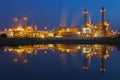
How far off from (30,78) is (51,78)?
50.8 inches

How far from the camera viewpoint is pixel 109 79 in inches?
747

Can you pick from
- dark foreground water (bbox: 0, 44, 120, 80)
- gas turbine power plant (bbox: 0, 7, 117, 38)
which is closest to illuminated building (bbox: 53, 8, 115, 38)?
gas turbine power plant (bbox: 0, 7, 117, 38)

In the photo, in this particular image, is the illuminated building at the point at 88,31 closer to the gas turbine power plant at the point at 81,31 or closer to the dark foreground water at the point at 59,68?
the gas turbine power plant at the point at 81,31

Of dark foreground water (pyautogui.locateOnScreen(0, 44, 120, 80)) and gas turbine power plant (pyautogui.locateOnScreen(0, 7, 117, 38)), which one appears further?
gas turbine power plant (pyautogui.locateOnScreen(0, 7, 117, 38))

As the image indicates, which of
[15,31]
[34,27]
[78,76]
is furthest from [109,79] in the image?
[34,27]

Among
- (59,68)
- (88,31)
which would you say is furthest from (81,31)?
(59,68)

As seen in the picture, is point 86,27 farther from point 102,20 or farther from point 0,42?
point 0,42

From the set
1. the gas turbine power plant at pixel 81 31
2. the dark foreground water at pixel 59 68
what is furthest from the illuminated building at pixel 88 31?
the dark foreground water at pixel 59 68

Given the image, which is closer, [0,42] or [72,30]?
[0,42]

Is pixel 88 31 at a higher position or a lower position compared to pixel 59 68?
higher

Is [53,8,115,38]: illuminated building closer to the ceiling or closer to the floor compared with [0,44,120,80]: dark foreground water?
closer to the ceiling

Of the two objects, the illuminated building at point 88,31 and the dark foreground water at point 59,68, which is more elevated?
the illuminated building at point 88,31

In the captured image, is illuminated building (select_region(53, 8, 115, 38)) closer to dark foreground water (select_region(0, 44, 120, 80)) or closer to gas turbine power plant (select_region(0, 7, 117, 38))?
gas turbine power plant (select_region(0, 7, 117, 38))

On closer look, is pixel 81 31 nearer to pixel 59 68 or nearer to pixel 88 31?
pixel 88 31
